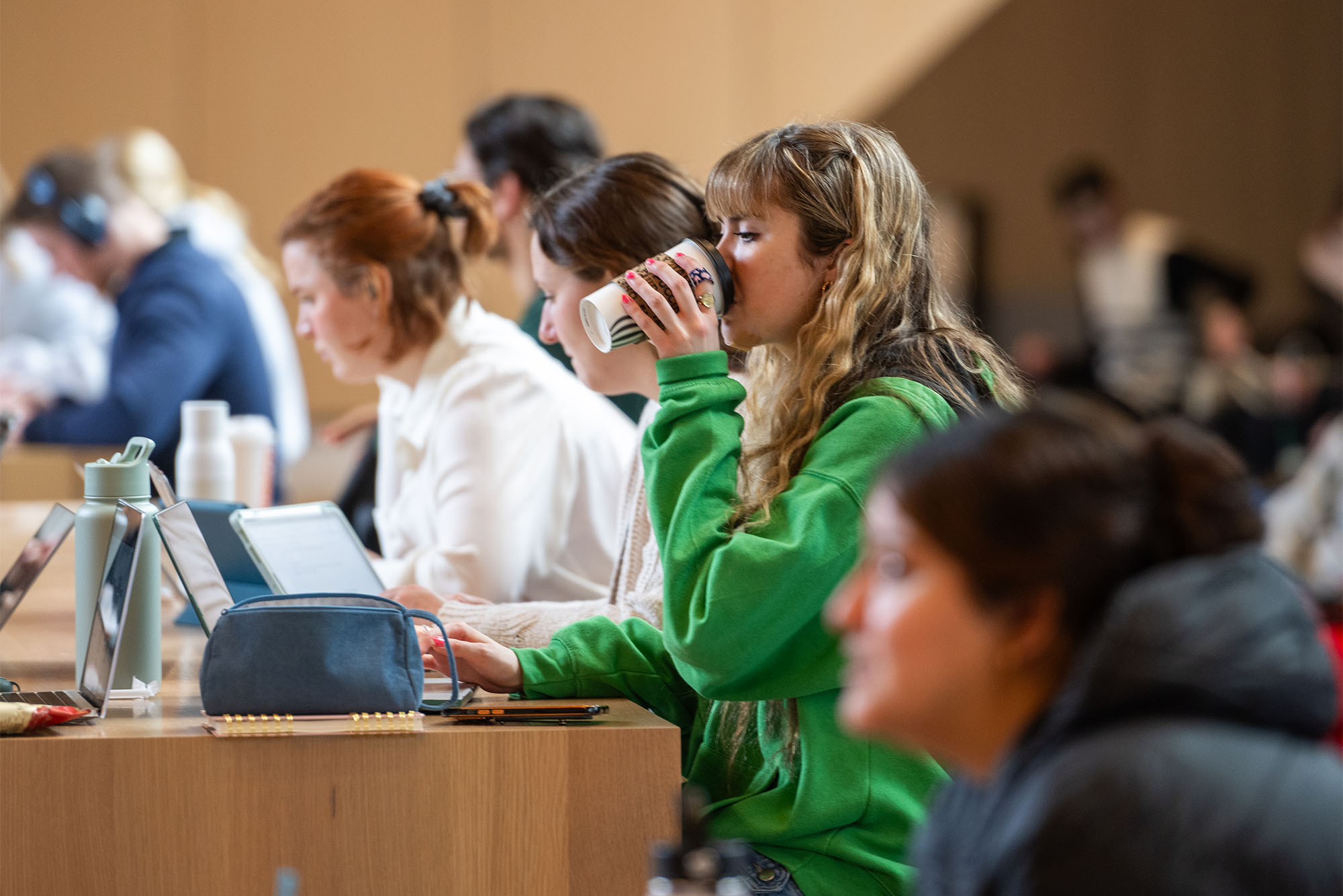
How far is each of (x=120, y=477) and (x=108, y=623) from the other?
143 millimetres

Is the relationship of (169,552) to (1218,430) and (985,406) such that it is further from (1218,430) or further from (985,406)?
(1218,430)

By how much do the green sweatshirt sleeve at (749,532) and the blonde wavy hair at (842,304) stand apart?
0.05 meters

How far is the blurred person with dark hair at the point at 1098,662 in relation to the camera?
26.8 inches

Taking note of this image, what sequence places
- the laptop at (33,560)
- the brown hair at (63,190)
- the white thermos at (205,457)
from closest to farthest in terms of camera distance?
the laptop at (33,560) < the white thermos at (205,457) < the brown hair at (63,190)

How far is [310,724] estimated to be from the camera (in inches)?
50.2

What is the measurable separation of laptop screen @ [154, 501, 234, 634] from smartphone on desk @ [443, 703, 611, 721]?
0.25m

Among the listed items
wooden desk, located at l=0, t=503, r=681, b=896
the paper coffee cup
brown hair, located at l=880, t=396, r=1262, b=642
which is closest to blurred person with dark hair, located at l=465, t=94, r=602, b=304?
the paper coffee cup

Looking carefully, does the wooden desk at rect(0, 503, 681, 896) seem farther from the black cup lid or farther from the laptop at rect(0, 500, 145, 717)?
the black cup lid

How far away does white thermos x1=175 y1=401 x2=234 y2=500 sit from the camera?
215 centimetres

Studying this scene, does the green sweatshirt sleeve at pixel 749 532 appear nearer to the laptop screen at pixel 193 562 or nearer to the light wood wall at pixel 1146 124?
the laptop screen at pixel 193 562

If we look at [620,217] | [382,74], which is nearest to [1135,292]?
[382,74]

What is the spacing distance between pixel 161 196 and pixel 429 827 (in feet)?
9.75

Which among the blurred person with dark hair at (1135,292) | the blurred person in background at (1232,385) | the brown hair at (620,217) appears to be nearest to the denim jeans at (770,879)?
the brown hair at (620,217)

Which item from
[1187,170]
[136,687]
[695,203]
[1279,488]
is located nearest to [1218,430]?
[1279,488]
